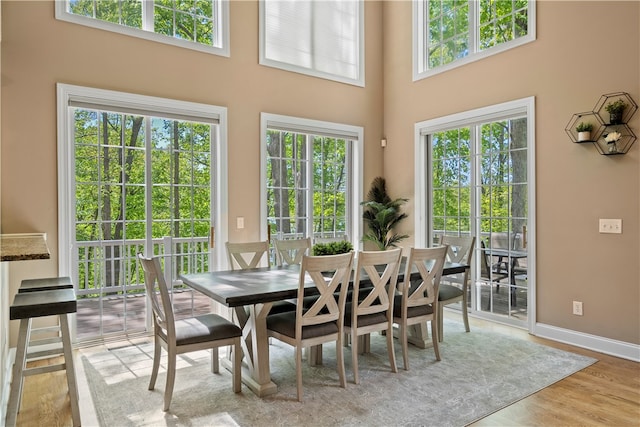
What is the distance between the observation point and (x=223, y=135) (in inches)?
179

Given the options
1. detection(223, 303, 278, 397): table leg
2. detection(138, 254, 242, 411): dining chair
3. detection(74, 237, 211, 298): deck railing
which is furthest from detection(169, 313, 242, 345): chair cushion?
detection(74, 237, 211, 298): deck railing

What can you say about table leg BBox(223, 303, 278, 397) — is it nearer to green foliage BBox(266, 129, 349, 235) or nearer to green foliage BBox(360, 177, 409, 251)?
green foliage BBox(266, 129, 349, 235)

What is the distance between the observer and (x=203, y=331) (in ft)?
9.00

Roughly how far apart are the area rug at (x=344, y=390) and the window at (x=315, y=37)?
3338mm

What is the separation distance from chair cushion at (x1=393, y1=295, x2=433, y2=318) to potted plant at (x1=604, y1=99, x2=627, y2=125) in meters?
2.17

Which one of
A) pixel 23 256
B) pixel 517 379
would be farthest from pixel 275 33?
pixel 517 379

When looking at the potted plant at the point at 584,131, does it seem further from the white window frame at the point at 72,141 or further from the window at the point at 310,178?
the white window frame at the point at 72,141

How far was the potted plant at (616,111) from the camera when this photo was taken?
353cm

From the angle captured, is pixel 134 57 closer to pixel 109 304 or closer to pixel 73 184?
pixel 73 184

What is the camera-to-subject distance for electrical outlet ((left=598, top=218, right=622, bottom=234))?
3.61 meters

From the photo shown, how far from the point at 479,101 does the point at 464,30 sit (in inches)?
36.9

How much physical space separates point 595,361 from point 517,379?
90 centimetres

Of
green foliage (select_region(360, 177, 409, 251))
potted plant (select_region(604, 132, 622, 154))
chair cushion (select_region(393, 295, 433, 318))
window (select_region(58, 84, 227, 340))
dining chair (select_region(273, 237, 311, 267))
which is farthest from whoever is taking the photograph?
green foliage (select_region(360, 177, 409, 251))

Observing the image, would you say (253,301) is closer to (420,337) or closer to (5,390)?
(5,390)
